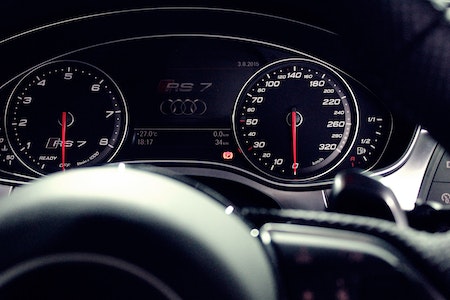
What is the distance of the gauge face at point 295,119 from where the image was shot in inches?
92.5

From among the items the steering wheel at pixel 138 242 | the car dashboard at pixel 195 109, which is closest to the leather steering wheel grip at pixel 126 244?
the steering wheel at pixel 138 242

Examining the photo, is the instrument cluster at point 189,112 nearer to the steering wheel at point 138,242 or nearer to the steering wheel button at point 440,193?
the steering wheel button at point 440,193

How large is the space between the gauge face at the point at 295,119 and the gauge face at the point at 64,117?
0.40 metres

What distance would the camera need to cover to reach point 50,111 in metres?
2.37

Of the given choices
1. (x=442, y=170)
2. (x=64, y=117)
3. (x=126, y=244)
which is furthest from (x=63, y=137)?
(x=126, y=244)

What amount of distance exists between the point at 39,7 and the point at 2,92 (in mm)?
592

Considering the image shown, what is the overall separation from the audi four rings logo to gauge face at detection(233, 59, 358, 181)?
111 mm

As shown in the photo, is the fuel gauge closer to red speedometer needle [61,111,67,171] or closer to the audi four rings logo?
the audi four rings logo

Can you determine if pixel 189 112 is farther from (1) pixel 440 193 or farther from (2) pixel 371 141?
(1) pixel 440 193

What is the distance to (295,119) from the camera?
92.2 inches

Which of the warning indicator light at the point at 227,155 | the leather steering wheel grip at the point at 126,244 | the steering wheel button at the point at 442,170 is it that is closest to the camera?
the leather steering wheel grip at the point at 126,244

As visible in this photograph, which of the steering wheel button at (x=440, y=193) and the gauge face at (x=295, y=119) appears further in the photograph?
the gauge face at (x=295, y=119)

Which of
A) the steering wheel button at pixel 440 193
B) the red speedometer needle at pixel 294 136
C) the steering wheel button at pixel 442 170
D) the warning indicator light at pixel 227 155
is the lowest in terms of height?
the steering wheel button at pixel 440 193

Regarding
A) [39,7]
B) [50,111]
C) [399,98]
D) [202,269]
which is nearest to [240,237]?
[202,269]
